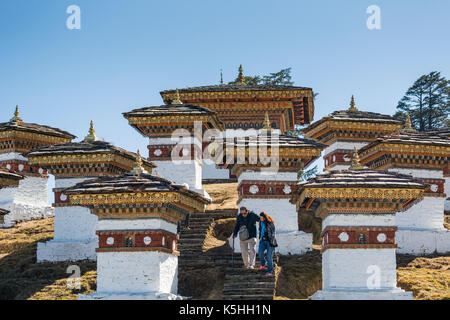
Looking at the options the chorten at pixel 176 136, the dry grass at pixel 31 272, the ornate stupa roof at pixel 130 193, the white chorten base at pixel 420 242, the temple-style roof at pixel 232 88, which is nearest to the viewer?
the ornate stupa roof at pixel 130 193

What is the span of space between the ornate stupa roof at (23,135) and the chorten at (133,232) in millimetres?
14857

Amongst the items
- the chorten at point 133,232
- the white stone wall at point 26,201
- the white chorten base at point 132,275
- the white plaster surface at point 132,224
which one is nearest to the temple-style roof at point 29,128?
the white stone wall at point 26,201

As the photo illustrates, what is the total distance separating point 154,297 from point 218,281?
2846 mm

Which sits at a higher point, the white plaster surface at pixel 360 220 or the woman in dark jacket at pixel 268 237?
the white plaster surface at pixel 360 220

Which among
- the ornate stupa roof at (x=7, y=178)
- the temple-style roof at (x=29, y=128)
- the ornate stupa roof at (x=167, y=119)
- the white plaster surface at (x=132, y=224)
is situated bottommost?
the white plaster surface at (x=132, y=224)

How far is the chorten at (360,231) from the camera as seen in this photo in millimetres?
20406

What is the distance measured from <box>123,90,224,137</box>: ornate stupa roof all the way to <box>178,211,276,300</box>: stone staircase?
14.9 ft

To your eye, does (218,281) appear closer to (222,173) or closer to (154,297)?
(154,297)

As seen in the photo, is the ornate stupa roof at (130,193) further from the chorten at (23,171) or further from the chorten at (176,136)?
the chorten at (23,171)

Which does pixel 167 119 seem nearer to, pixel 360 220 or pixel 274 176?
pixel 274 176

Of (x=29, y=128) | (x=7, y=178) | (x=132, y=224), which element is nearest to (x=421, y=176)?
(x=132, y=224)

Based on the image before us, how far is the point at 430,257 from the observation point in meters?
26.0

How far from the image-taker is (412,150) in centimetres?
2759
